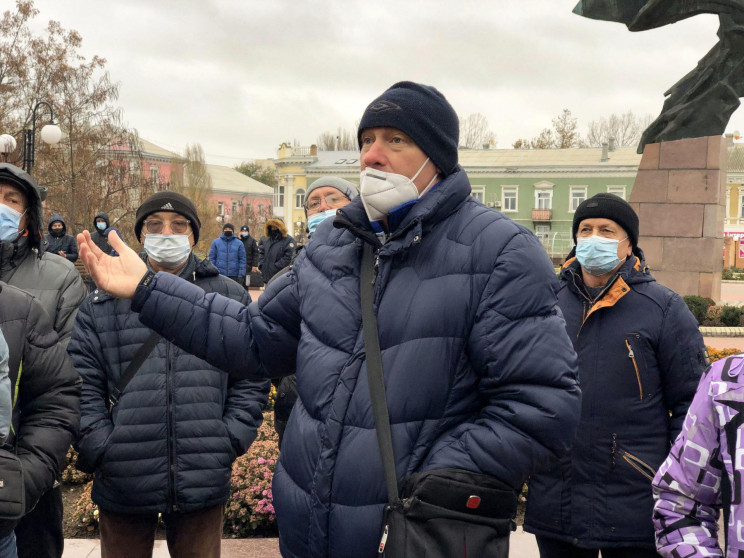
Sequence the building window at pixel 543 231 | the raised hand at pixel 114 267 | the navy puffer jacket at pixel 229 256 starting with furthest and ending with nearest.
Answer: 1. the building window at pixel 543 231
2. the navy puffer jacket at pixel 229 256
3. the raised hand at pixel 114 267

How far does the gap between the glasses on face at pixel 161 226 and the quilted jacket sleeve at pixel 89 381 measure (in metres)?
0.44

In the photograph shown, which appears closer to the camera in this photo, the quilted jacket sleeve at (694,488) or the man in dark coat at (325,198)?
the quilted jacket sleeve at (694,488)

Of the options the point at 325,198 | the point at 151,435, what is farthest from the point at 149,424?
the point at 325,198

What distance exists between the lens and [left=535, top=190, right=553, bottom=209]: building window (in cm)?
5725

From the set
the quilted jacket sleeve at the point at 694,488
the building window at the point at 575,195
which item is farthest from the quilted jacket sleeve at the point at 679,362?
the building window at the point at 575,195

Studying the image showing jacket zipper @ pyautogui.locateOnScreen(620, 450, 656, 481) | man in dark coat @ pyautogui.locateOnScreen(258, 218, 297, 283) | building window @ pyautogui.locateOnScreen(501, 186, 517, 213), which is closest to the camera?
jacket zipper @ pyautogui.locateOnScreen(620, 450, 656, 481)

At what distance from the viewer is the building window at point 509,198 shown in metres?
58.2

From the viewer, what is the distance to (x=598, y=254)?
3.46 metres

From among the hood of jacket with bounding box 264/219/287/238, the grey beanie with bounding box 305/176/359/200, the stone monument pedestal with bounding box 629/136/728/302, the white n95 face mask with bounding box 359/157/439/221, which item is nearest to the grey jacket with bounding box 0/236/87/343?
the grey beanie with bounding box 305/176/359/200

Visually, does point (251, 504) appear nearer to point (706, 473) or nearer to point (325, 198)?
point (325, 198)

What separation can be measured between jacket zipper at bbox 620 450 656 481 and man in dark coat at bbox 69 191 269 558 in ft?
5.12

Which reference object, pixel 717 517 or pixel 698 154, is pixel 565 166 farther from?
pixel 717 517

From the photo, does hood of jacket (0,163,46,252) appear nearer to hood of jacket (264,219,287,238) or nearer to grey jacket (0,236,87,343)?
grey jacket (0,236,87,343)

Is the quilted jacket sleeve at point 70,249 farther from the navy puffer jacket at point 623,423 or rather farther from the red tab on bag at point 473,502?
the red tab on bag at point 473,502
